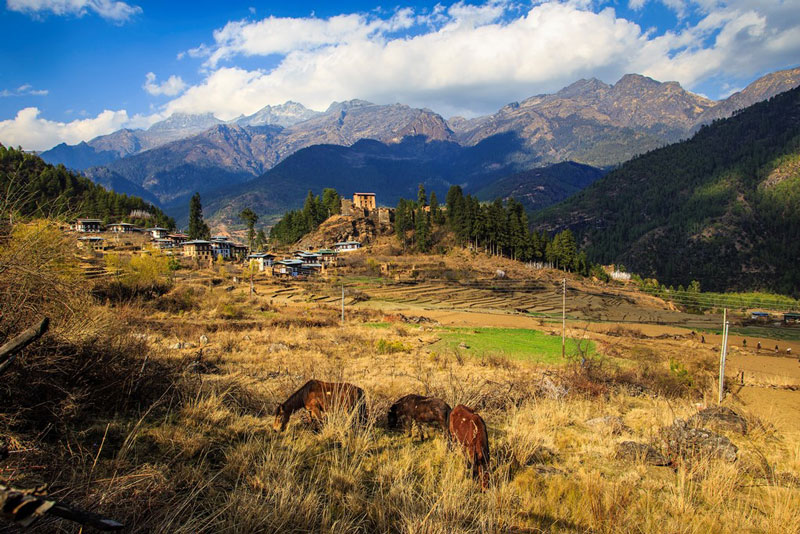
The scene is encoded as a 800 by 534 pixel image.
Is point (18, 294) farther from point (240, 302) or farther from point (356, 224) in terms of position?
point (356, 224)

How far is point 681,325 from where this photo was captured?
155 ft

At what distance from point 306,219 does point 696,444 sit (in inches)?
3682

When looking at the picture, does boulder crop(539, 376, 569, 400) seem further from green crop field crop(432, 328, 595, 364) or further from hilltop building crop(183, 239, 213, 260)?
hilltop building crop(183, 239, 213, 260)

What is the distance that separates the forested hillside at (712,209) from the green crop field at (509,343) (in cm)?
10141

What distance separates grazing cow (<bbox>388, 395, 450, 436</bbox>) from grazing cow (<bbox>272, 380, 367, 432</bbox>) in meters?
0.52

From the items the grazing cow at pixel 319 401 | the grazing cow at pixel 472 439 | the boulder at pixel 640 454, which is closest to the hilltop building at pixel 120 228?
the grazing cow at pixel 319 401

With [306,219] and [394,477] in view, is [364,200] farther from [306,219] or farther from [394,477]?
[394,477]

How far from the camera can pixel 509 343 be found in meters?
29.1

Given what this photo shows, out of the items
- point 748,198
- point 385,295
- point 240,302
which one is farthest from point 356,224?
point 748,198

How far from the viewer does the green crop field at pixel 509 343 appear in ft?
75.4

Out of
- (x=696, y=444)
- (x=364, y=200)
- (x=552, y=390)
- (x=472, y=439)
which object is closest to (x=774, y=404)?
(x=552, y=390)

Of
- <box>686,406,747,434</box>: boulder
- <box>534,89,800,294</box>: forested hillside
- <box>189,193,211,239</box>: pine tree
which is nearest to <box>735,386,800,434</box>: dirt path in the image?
<box>686,406,747,434</box>: boulder

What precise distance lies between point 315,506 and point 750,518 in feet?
14.4

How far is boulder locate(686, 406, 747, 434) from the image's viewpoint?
7.76m
